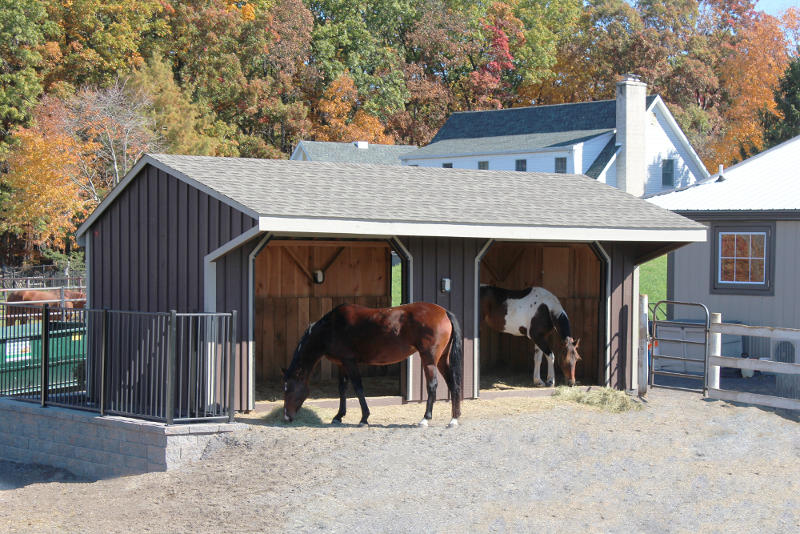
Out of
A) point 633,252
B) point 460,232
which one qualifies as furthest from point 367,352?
point 633,252

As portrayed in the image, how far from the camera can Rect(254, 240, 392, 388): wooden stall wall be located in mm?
14828

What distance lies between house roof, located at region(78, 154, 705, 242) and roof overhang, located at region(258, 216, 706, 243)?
0.01 metres

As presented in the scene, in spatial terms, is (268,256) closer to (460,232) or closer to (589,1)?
(460,232)

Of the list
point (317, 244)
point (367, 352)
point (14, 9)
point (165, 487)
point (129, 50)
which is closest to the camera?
point (165, 487)

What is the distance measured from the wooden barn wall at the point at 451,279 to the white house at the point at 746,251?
22.0 ft

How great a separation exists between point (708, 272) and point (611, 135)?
21269 mm

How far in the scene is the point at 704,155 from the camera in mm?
47969

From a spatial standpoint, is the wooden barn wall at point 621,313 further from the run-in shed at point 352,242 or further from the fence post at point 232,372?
the fence post at point 232,372

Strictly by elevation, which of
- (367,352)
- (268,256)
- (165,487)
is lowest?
(165,487)

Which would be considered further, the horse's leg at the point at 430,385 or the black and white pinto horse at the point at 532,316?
Answer: the black and white pinto horse at the point at 532,316

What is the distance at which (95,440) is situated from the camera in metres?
11.4

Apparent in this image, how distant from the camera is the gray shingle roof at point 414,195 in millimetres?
11414

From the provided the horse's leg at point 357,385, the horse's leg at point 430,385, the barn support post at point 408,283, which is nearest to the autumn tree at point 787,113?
the barn support post at point 408,283

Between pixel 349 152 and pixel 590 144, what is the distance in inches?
424
